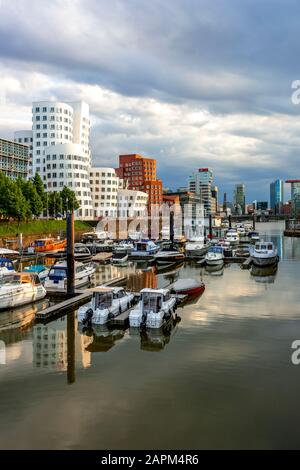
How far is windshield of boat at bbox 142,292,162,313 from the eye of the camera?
2861cm

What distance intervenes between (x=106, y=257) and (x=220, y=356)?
155ft

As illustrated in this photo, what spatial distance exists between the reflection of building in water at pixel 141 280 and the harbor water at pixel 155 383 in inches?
499

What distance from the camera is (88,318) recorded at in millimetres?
28672

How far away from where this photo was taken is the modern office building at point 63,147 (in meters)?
138

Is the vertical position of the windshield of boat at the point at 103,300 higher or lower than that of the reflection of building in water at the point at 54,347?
higher

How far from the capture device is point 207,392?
1797 centimetres

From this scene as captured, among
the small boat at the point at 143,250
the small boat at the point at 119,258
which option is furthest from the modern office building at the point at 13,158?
the small boat at the point at 119,258

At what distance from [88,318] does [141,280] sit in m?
21.5

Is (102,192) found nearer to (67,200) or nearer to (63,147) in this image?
(63,147)

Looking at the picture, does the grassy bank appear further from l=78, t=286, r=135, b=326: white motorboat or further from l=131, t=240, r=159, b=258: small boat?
l=78, t=286, r=135, b=326: white motorboat

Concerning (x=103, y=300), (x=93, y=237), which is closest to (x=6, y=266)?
(x=103, y=300)

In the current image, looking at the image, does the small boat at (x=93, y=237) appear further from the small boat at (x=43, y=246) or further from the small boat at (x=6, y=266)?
the small boat at (x=6, y=266)
